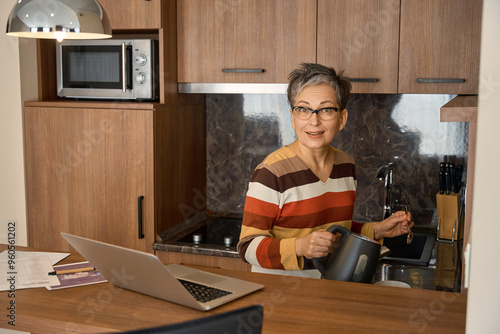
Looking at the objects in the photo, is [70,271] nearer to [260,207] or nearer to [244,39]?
[260,207]

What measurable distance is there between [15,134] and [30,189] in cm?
28

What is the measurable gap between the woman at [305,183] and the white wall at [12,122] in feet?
4.81

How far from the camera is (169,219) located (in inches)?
109

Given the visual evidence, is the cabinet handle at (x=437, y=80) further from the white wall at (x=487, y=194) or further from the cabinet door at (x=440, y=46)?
the white wall at (x=487, y=194)

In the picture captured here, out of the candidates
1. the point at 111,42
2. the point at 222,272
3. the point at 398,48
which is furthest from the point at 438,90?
the point at 111,42

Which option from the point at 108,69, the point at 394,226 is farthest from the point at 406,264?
the point at 108,69

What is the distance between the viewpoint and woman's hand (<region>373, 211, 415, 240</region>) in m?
1.89

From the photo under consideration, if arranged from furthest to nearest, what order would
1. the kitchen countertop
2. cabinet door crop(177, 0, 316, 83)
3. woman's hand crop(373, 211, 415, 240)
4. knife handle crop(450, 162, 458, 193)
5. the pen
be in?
knife handle crop(450, 162, 458, 193) < cabinet door crop(177, 0, 316, 83) < the kitchen countertop < woman's hand crop(373, 211, 415, 240) < the pen

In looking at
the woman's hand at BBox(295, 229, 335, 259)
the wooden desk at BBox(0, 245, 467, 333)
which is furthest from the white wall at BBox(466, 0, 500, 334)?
the woman's hand at BBox(295, 229, 335, 259)

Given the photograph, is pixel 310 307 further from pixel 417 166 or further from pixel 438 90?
pixel 417 166

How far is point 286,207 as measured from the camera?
184 cm

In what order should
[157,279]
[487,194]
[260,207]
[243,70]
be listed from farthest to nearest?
[243,70] < [260,207] < [157,279] < [487,194]

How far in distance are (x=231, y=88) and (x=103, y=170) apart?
71 centimetres

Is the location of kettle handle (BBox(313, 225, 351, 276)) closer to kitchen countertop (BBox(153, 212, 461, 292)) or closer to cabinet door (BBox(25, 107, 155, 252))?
kitchen countertop (BBox(153, 212, 461, 292))
